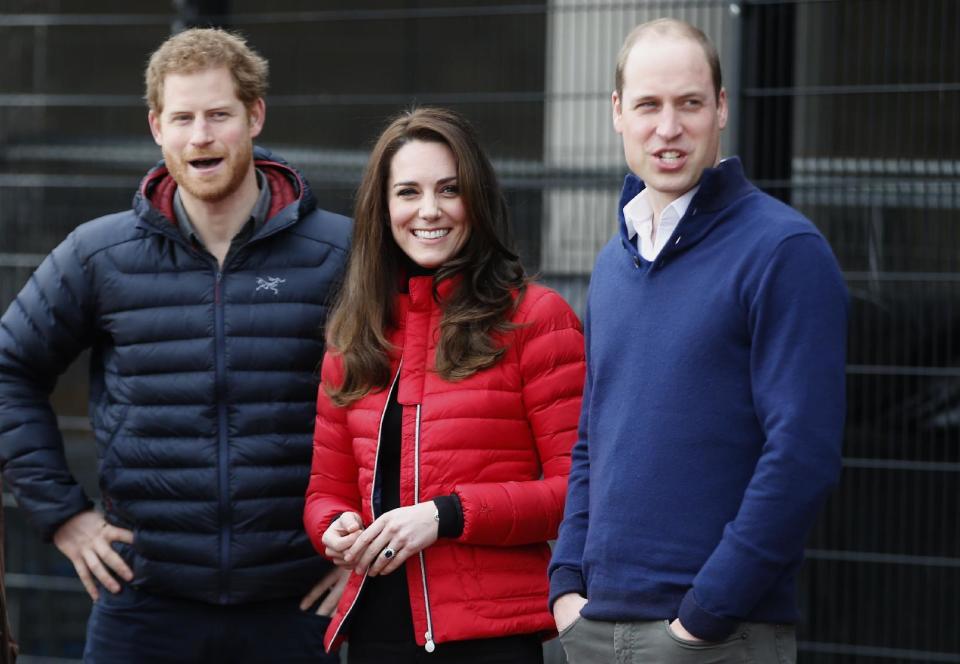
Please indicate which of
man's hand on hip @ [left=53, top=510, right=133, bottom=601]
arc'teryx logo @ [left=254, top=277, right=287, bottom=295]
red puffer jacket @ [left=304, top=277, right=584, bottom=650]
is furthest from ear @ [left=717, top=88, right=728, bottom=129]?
man's hand on hip @ [left=53, top=510, right=133, bottom=601]

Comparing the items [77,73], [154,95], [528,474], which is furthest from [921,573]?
[77,73]

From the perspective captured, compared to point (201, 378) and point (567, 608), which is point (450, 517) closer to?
point (567, 608)

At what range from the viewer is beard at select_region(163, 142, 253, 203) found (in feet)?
11.3

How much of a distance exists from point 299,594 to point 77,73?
2.96 metres

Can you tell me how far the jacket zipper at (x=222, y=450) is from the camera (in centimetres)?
342

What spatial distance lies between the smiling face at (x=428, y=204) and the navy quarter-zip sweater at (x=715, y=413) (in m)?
0.52

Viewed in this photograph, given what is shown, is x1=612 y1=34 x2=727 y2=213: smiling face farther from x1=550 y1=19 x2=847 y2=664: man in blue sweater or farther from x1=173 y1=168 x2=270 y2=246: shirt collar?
x1=173 y1=168 x2=270 y2=246: shirt collar

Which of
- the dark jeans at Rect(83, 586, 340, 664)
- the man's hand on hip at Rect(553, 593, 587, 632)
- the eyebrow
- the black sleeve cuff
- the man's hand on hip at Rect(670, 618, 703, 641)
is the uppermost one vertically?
the eyebrow

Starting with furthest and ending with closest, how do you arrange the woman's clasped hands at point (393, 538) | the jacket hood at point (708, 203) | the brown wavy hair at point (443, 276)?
the brown wavy hair at point (443, 276) → the woman's clasped hands at point (393, 538) → the jacket hood at point (708, 203)

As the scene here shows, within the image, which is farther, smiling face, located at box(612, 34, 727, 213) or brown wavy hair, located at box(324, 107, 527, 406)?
brown wavy hair, located at box(324, 107, 527, 406)

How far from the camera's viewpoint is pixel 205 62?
3.45m

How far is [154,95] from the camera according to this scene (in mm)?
3510

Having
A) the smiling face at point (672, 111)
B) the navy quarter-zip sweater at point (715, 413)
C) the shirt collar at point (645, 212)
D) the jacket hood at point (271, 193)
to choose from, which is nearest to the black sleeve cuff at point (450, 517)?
the navy quarter-zip sweater at point (715, 413)

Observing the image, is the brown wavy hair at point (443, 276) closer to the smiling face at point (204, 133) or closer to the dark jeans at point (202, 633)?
the smiling face at point (204, 133)
